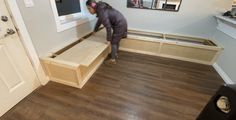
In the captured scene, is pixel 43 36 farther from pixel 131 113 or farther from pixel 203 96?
pixel 203 96

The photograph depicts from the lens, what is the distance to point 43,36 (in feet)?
6.14

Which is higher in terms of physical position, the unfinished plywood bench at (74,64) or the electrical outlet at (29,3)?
the electrical outlet at (29,3)

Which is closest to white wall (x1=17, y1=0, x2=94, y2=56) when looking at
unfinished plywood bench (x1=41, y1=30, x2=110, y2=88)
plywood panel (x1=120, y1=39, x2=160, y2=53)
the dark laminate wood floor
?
unfinished plywood bench (x1=41, y1=30, x2=110, y2=88)

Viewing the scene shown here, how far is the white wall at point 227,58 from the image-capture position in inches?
82.5

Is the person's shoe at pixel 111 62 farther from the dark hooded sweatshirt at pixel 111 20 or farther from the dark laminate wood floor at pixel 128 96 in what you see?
the dark hooded sweatshirt at pixel 111 20

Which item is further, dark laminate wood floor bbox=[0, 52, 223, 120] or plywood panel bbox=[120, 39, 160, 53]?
plywood panel bbox=[120, 39, 160, 53]

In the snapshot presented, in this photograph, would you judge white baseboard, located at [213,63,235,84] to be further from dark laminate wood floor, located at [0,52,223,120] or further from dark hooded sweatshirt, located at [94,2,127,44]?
dark hooded sweatshirt, located at [94,2,127,44]

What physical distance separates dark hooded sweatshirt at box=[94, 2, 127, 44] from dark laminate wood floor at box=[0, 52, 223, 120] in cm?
59

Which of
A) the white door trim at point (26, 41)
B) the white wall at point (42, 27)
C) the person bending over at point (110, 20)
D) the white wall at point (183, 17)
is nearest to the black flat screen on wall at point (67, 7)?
the white wall at point (42, 27)

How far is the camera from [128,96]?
6.06ft

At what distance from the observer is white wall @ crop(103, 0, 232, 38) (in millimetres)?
2704

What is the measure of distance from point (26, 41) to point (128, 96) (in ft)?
4.90

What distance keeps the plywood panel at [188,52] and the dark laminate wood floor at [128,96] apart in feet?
0.90

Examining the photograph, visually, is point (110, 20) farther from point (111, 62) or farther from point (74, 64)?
point (74, 64)
